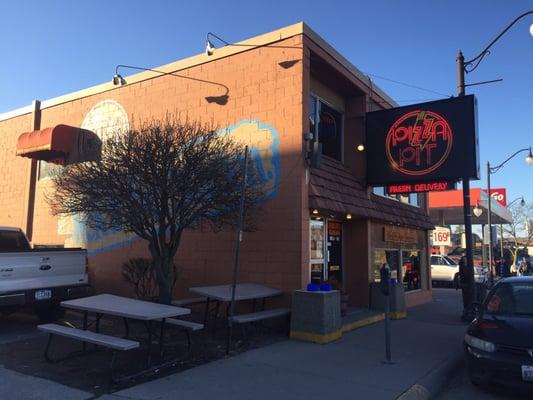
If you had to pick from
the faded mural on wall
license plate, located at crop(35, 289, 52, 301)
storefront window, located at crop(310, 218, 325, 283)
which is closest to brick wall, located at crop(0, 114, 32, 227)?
the faded mural on wall

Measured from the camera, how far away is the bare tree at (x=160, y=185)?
8742 millimetres

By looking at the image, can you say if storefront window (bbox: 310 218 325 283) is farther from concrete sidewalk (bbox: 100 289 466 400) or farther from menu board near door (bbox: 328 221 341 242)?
concrete sidewalk (bbox: 100 289 466 400)

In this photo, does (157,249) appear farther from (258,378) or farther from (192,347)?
(258,378)

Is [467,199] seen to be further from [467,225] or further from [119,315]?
[119,315]

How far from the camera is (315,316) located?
9078 mm

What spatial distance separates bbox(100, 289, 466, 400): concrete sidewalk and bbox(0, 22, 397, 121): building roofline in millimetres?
6543

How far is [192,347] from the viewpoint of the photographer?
321 inches

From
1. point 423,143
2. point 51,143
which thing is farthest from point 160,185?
point 423,143

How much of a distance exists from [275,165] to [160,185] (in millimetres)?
2918

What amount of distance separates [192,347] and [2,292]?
11.9 feet

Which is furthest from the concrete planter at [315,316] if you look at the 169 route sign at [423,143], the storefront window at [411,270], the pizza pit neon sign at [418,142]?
the storefront window at [411,270]

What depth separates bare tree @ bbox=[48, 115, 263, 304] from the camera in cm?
874

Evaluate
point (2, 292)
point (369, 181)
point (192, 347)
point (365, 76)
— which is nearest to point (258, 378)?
point (192, 347)

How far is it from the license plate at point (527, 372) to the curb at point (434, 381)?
121 centimetres
